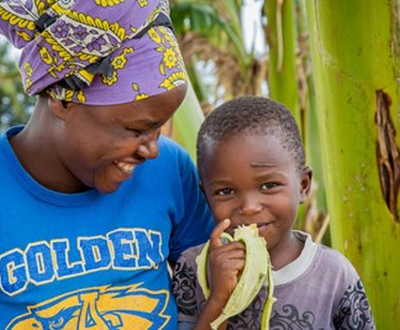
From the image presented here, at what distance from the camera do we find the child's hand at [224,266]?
4.43 ft

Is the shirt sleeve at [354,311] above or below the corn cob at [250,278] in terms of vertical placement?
below

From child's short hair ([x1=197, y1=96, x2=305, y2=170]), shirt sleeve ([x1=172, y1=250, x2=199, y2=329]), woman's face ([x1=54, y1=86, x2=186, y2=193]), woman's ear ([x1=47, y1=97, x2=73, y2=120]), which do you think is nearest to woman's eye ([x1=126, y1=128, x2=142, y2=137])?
woman's face ([x1=54, y1=86, x2=186, y2=193])

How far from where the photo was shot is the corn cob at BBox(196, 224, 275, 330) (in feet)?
4.38

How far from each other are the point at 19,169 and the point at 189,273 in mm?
378

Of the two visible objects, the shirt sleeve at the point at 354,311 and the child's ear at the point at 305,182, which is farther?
the child's ear at the point at 305,182

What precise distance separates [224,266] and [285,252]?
180mm

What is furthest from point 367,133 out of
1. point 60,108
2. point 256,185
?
point 60,108

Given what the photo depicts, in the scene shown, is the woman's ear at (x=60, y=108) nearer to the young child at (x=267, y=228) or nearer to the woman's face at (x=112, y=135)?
the woman's face at (x=112, y=135)

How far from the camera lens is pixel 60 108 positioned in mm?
1329

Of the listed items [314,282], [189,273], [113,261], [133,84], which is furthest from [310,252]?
[133,84]

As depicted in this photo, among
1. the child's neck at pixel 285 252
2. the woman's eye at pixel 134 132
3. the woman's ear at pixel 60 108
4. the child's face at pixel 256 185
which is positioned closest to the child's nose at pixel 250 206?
the child's face at pixel 256 185

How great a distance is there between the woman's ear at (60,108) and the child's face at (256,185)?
292mm

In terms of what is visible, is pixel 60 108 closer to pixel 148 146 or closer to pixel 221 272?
pixel 148 146

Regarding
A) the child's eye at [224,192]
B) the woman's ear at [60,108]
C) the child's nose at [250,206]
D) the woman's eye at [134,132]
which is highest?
the woman's ear at [60,108]
